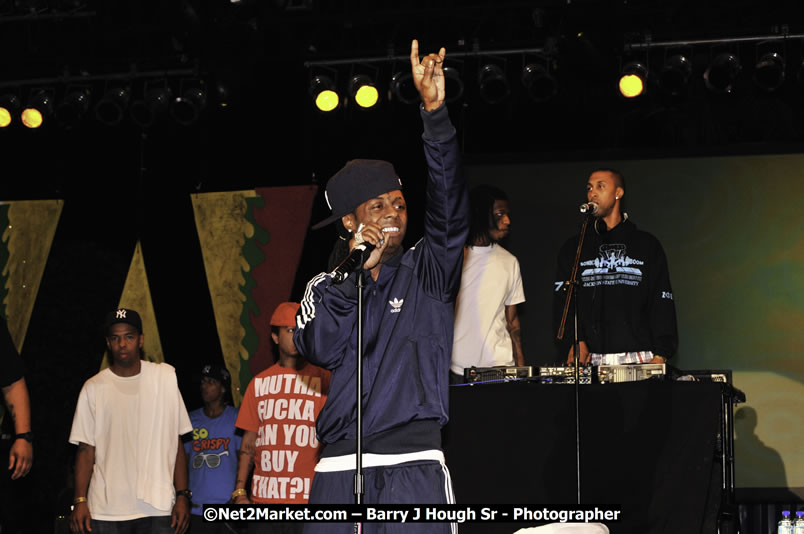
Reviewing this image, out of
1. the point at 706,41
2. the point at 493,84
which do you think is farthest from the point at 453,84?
the point at 706,41

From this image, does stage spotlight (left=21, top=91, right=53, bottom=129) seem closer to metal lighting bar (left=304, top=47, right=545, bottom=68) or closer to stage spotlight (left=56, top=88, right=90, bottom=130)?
stage spotlight (left=56, top=88, right=90, bottom=130)

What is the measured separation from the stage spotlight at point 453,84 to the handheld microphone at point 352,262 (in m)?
5.19

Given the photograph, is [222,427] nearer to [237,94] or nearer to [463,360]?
[463,360]

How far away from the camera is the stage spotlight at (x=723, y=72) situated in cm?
799

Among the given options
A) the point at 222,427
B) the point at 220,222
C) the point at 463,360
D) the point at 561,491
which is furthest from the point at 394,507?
the point at 220,222

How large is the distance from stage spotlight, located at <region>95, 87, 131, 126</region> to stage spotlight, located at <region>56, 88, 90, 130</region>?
0.37ft

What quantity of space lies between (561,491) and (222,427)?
11.1 ft

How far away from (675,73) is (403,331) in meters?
5.36

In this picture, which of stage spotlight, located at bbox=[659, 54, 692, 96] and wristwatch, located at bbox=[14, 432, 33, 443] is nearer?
wristwatch, located at bbox=[14, 432, 33, 443]

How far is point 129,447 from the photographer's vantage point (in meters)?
6.80

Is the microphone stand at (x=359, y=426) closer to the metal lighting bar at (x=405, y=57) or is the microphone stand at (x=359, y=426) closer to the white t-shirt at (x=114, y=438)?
the white t-shirt at (x=114, y=438)

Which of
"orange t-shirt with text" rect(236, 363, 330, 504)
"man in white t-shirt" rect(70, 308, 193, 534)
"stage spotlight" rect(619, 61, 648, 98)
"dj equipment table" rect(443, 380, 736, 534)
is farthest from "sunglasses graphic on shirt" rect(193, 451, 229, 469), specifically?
"stage spotlight" rect(619, 61, 648, 98)

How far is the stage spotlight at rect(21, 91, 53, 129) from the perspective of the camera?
8.88m

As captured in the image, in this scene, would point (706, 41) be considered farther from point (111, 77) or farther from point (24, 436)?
point (24, 436)
